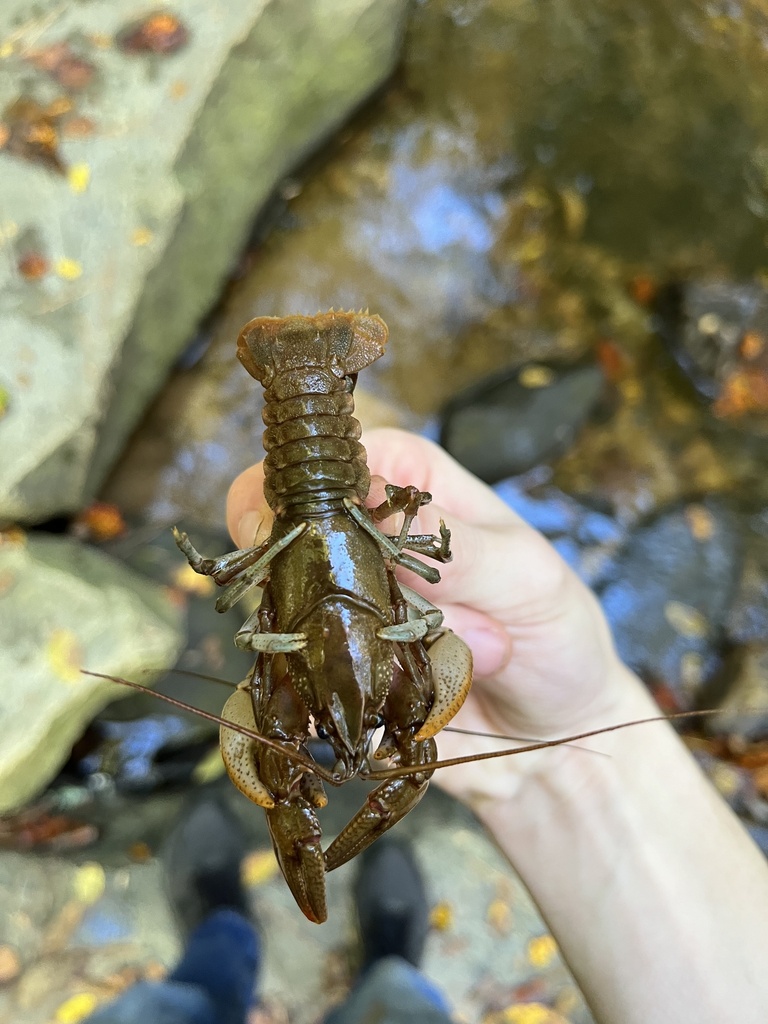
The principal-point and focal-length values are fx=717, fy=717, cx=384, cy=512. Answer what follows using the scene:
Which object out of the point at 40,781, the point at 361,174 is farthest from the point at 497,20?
the point at 40,781

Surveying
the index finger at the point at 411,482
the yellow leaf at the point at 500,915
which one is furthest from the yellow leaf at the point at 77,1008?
the index finger at the point at 411,482

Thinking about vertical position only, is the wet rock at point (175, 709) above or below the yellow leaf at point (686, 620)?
above

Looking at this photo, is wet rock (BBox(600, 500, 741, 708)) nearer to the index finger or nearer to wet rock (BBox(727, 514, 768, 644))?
wet rock (BBox(727, 514, 768, 644))

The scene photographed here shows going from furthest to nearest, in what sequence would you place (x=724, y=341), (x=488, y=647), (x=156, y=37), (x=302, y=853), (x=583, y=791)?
(x=724, y=341)
(x=156, y=37)
(x=583, y=791)
(x=488, y=647)
(x=302, y=853)

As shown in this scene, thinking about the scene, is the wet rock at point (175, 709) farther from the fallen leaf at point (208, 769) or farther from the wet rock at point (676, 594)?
the wet rock at point (676, 594)

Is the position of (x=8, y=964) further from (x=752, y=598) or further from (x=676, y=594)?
(x=752, y=598)

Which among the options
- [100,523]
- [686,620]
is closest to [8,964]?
[100,523]

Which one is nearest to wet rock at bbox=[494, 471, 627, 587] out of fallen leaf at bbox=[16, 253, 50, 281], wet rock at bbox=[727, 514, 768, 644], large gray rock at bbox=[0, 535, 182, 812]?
wet rock at bbox=[727, 514, 768, 644]
